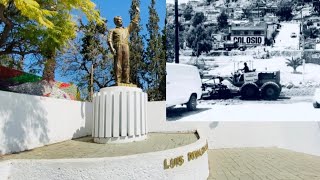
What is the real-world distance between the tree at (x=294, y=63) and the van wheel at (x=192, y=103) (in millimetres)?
4131

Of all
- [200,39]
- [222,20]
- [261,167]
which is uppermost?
[222,20]

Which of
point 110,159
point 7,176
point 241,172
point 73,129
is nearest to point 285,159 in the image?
point 241,172

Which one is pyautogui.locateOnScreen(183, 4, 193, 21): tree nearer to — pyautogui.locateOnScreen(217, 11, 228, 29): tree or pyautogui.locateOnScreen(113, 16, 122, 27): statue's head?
pyautogui.locateOnScreen(217, 11, 228, 29): tree

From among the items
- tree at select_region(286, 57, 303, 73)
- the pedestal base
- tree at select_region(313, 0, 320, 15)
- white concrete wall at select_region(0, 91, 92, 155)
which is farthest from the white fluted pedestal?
tree at select_region(313, 0, 320, 15)

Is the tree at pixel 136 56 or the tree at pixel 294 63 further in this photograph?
the tree at pixel 136 56

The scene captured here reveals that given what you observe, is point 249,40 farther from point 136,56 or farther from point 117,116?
point 136,56

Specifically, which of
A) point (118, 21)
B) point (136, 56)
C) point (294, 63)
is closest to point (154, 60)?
point (136, 56)

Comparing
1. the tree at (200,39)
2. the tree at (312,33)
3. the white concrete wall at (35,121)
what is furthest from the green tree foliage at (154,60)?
the white concrete wall at (35,121)

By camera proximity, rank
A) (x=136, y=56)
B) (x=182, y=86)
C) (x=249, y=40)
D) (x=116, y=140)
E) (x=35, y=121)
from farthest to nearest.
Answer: (x=136, y=56), (x=249, y=40), (x=182, y=86), (x=116, y=140), (x=35, y=121)

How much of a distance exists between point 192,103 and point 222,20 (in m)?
3.89

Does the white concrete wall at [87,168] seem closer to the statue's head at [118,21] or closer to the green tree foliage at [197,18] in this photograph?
the statue's head at [118,21]

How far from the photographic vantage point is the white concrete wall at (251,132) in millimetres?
14680

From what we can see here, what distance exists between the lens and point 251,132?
14883mm

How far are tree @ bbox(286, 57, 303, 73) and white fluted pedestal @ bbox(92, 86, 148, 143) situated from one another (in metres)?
8.76
